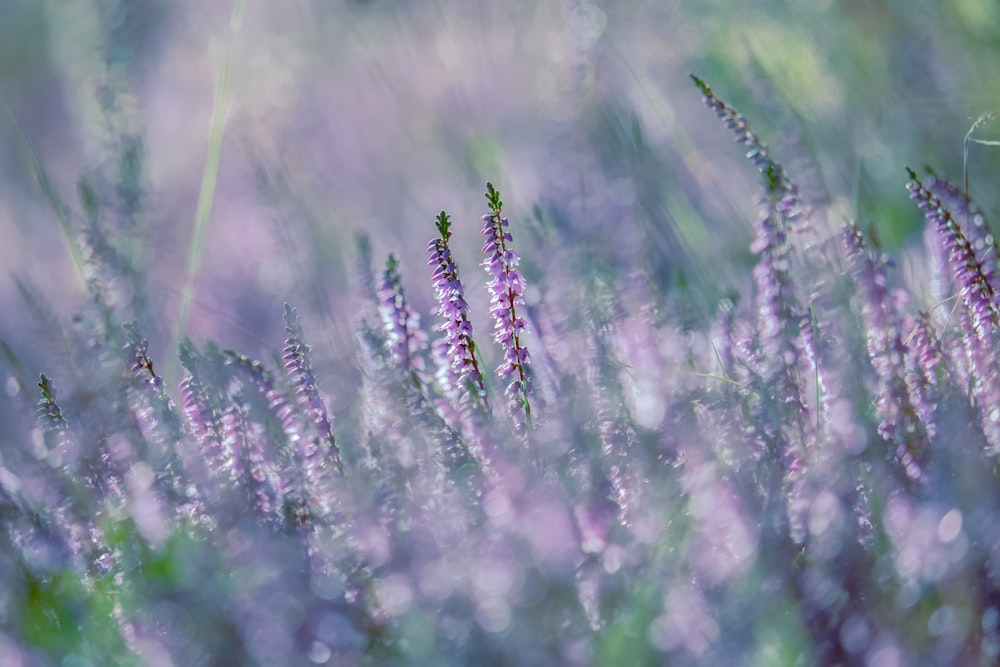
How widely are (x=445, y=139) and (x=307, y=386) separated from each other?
2.14 m

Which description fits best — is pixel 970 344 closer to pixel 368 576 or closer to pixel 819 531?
pixel 819 531

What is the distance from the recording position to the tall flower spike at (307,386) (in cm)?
134

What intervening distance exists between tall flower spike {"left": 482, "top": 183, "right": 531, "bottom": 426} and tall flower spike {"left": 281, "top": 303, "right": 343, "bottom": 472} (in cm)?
21

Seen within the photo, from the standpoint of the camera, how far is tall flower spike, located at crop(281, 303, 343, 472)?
1.34 meters

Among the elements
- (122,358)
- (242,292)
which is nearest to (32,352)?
(242,292)

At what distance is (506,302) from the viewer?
1.33m

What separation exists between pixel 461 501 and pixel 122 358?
60 centimetres

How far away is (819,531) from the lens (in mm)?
1031

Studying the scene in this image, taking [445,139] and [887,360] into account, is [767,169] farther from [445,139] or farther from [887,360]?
[445,139]

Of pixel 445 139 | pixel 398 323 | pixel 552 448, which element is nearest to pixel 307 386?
pixel 398 323

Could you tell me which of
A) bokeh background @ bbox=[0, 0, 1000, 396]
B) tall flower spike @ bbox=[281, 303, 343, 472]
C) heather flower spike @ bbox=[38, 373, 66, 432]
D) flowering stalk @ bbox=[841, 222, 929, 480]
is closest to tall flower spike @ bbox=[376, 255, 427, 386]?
tall flower spike @ bbox=[281, 303, 343, 472]

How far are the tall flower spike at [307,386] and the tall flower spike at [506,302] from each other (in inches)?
8.4

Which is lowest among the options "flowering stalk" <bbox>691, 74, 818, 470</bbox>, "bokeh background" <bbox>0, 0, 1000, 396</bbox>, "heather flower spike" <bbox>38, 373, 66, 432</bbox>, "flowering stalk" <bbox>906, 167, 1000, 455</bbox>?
"flowering stalk" <bbox>906, 167, 1000, 455</bbox>

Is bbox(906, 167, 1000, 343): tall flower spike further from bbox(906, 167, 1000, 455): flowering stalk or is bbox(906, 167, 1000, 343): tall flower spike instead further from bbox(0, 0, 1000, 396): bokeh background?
bbox(0, 0, 1000, 396): bokeh background
